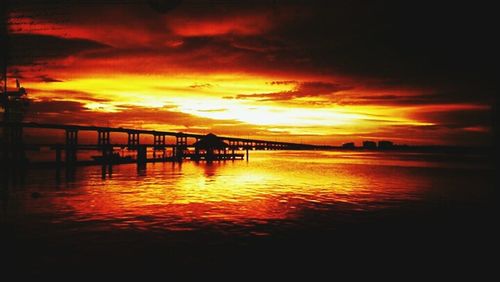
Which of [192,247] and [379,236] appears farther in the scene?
[379,236]

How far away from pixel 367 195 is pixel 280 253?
1921cm

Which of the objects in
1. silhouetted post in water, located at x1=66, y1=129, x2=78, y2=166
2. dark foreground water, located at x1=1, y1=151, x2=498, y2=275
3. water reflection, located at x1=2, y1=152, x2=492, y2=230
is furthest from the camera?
silhouetted post in water, located at x1=66, y1=129, x2=78, y2=166

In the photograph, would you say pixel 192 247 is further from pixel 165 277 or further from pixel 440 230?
pixel 440 230

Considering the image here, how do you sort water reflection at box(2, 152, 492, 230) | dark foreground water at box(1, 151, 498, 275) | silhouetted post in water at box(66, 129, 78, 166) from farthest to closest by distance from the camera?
silhouetted post in water at box(66, 129, 78, 166), water reflection at box(2, 152, 492, 230), dark foreground water at box(1, 151, 498, 275)

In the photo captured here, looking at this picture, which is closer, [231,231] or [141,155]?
[231,231]

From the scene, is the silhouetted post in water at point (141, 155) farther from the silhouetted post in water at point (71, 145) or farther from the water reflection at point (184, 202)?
the water reflection at point (184, 202)

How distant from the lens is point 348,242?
16.3m

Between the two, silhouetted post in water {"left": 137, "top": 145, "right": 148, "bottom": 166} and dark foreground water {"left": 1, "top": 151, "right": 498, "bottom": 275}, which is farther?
silhouetted post in water {"left": 137, "top": 145, "right": 148, "bottom": 166}

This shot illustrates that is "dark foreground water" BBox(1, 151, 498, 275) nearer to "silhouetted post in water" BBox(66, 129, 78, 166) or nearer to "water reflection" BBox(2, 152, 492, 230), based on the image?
"water reflection" BBox(2, 152, 492, 230)

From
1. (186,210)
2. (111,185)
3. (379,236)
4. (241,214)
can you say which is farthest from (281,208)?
(111,185)

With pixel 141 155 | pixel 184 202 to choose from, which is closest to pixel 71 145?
pixel 141 155

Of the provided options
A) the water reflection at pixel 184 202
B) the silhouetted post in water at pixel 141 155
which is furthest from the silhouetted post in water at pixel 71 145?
the water reflection at pixel 184 202

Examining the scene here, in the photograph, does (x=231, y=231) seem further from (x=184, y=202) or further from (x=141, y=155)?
(x=141, y=155)

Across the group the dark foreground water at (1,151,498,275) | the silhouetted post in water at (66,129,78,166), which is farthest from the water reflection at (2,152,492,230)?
the silhouetted post in water at (66,129,78,166)
